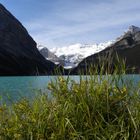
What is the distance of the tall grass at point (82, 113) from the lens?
566cm

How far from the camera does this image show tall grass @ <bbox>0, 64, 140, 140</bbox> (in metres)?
5.66

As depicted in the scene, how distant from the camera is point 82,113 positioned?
584cm

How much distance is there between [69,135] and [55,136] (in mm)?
216

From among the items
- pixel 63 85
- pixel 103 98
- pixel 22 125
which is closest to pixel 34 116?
pixel 22 125

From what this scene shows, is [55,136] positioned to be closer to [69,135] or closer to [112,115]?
[69,135]

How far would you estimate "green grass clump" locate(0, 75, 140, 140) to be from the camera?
223 inches

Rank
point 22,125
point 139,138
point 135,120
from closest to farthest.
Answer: point 139,138, point 135,120, point 22,125

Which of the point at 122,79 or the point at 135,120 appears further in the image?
the point at 122,79

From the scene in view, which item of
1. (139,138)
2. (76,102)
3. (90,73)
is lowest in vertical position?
(139,138)

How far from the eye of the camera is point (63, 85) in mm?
6273

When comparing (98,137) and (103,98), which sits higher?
(103,98)

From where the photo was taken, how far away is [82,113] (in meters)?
5.84

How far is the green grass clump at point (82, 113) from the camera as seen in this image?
5.66 meters

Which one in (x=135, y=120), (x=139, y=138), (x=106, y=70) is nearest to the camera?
(x=139, y=138)
